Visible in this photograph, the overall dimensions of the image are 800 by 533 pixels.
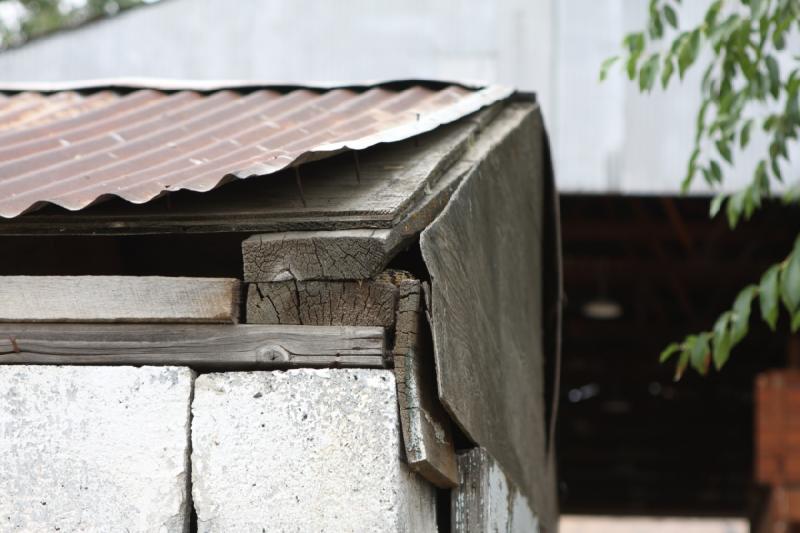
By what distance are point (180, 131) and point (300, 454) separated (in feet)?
4.47

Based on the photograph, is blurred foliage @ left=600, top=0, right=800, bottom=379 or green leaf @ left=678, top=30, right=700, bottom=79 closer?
blurred foliage @ left=600, top=0, right=800, bottom=379

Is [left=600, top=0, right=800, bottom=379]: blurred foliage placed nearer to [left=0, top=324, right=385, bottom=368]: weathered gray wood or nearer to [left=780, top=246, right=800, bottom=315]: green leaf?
[left=780, top=246, right=800, bottom=315]: green leaf

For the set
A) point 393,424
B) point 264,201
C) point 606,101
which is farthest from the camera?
point 606,101

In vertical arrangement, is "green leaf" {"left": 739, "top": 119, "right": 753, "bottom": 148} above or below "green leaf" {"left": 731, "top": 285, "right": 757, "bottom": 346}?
above

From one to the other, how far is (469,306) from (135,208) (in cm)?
93

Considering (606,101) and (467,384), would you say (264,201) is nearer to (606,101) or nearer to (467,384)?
(467,384)

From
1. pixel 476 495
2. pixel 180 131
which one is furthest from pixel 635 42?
pixel 476 495

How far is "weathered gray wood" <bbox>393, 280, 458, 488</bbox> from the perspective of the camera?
2369 mm

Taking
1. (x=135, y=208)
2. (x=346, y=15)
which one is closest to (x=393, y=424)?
(x=135, y=208)

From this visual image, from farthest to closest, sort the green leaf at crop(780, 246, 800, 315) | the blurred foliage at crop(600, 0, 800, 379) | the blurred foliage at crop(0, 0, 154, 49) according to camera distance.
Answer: the blurred foliage at crop(0, 0, 154, 49), the blurred foliage at crop(600, 0, 800, 379), the green leaf at crop(780, 246, 800, 315)

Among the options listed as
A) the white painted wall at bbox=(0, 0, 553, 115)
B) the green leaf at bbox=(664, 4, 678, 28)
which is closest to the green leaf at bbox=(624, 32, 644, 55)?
the green leaf at bbox=(664, 4, 678, 28)

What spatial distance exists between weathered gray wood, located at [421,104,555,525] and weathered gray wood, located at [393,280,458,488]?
51mm

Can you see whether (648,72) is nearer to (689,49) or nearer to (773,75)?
(689,49)

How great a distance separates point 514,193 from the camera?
12.9 feet
